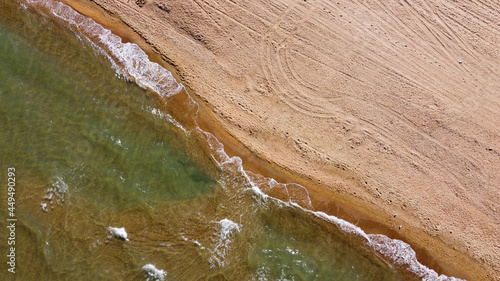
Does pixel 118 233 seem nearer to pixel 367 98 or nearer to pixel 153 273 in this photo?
pixel 153 273

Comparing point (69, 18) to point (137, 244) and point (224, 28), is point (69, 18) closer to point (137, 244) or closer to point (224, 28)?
point (224, 28)

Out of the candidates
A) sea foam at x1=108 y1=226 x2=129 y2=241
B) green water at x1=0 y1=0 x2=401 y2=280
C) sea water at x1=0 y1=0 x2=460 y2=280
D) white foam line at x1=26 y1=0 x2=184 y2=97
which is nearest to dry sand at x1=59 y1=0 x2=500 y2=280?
white foam line at x1=26 y1=0 x2=184 y2=97

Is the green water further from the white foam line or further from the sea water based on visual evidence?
the white foam line

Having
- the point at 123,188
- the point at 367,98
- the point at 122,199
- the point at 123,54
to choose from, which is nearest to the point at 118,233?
the point at 122,199

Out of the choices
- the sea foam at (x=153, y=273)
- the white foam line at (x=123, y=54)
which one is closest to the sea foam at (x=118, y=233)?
the sea foam at (x=153, y=273)

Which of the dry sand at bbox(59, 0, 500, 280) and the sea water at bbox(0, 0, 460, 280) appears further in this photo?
the dry sand at bbox(59, 0, 500, 280)

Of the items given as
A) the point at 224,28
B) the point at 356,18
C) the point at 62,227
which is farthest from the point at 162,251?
the point at 356,18
